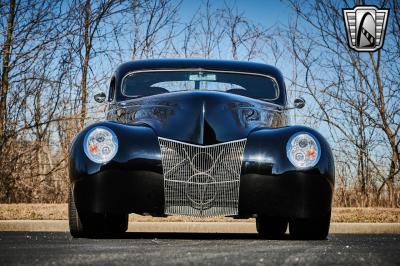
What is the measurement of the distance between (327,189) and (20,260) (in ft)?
8.85

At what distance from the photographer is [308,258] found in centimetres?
426

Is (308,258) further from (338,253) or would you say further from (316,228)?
(316,228)

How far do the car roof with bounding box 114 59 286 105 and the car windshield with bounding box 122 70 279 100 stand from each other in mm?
56

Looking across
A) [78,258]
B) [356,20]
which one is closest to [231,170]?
[78,258]

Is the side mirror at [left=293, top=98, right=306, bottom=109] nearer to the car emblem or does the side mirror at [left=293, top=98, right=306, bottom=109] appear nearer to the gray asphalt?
the gray asphalt

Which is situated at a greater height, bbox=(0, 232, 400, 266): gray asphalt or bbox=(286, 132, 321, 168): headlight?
bbox=(286, 132, 321, 168): headlight

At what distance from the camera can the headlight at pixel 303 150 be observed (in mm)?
5582

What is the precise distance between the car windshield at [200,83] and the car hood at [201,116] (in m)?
0.61

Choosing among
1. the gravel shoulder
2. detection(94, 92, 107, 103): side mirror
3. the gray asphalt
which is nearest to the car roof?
detection(94, 92, 107, 103): side mirror

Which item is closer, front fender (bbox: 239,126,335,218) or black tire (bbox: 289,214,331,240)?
front fender (bbox: 239,126,335,218)

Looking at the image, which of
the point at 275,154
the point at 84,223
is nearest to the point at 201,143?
the point at 275,154

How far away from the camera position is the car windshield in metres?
7.30

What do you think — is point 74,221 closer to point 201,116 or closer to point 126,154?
point 126,154

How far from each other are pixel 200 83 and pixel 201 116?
1555mm
